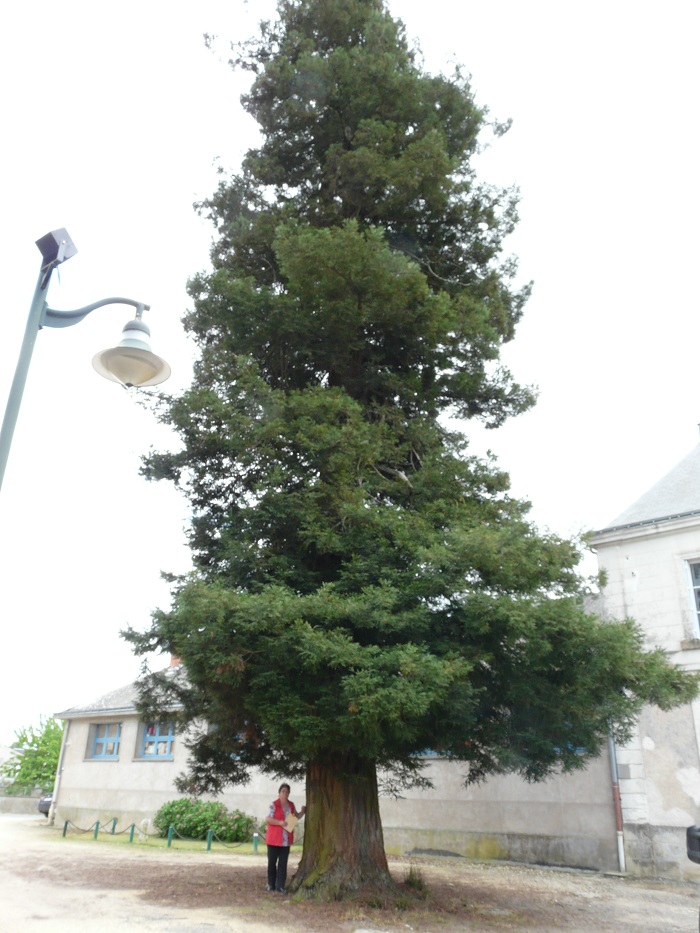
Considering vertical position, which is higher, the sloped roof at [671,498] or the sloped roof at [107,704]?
the sloped roof at [671,498]

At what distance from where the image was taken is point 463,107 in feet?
45.1

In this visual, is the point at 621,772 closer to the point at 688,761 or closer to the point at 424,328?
the point at 688,761

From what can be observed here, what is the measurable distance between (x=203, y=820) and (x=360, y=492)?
544 inches

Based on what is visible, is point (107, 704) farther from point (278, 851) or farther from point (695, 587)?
point (695, 587)

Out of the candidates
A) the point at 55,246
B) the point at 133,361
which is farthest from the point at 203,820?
the point at 55,246

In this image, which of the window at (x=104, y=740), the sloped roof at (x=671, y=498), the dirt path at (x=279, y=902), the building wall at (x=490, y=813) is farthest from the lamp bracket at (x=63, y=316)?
the window at (x=104, y=740)

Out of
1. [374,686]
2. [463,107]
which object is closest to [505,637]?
[374,686]

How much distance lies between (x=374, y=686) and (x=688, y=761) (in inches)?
347

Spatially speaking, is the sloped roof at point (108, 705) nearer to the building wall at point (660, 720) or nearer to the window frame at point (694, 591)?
the building wall at point (660, 720)

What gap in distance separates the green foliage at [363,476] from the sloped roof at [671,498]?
4.78 m

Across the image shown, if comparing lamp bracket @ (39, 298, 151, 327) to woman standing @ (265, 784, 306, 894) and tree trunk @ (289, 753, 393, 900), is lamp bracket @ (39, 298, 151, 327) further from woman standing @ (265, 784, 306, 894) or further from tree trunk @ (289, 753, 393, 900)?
woman standing @ (265, 784, 306, 894)

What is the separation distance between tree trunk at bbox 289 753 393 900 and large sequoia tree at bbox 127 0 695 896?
0.03 meters

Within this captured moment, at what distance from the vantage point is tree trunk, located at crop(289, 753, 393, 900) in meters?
9.74

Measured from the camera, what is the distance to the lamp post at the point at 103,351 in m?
5.74
